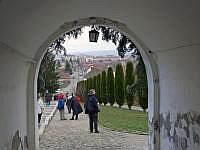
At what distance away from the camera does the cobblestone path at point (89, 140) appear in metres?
11.6

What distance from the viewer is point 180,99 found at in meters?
6.82

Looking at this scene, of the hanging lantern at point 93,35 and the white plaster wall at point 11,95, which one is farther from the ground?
the hanging lantern at point 93,35

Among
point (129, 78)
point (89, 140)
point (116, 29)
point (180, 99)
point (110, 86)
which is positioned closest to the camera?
point (180, 99)

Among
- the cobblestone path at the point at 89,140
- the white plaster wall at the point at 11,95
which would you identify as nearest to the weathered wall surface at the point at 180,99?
the white plaster wall at the point at 11,95

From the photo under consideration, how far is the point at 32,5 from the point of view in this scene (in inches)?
214

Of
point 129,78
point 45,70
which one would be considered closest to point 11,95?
point 45,70

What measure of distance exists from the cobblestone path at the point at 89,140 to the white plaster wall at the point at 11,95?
156 inches

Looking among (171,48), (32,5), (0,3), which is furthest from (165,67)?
(0,3)

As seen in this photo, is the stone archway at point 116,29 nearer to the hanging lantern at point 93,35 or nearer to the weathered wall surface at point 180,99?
the weathered wall surface at point 180,99

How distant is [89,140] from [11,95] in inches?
290

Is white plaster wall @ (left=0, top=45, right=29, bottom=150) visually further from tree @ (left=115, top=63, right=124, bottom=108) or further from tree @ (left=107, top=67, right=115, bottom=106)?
tree @ (left=107, top=67, right=115, bottom=106)

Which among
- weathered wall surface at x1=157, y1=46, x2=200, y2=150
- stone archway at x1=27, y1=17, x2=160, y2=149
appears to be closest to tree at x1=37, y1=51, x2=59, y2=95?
stone archway at x1=27, y1=17, x2=160, y2=149

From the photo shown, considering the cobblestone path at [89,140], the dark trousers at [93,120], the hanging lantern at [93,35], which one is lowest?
the cobblestone path at [89,140]

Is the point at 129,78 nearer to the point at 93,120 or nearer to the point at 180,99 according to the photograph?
the point at 93,120
